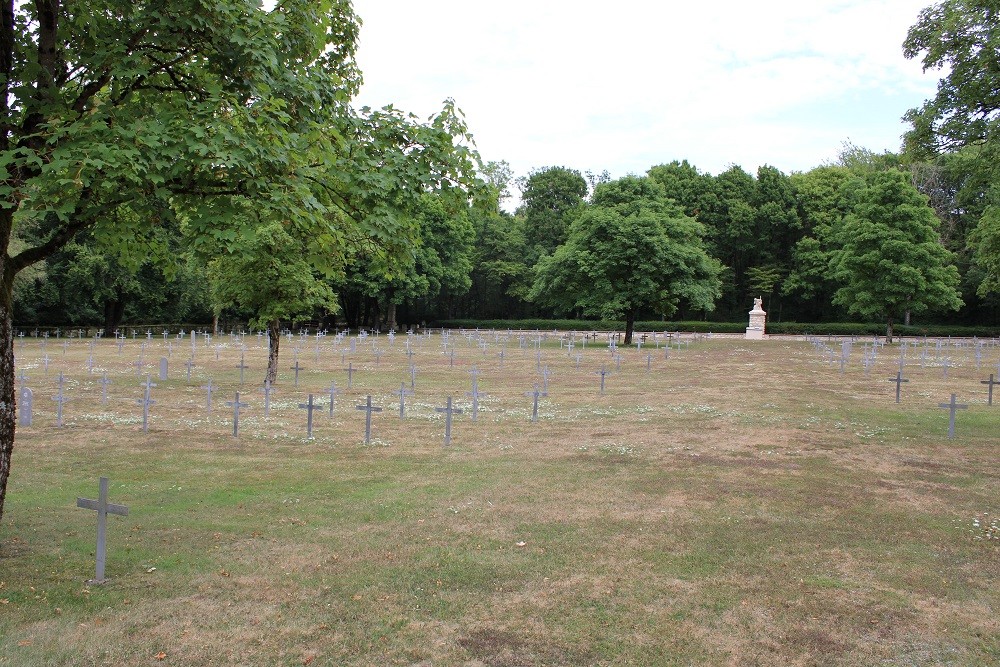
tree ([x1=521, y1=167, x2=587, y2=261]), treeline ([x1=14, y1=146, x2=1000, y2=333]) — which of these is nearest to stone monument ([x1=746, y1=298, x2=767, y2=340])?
treeline ([x1=14, y1=146, x2=1000, y2=333])

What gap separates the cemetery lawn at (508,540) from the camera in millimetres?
5637

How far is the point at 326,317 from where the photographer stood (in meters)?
76.1

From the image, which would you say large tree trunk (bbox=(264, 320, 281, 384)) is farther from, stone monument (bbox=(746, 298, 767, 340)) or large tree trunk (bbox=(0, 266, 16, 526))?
stone monument (bbox=(746, 298, 767, 340))

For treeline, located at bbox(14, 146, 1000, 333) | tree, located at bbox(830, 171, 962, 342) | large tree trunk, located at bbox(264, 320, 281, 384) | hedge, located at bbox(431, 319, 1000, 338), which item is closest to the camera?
large tree trunk, located at bbox(264, 320, 281, 384)

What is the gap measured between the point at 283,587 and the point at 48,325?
5942 centimetres

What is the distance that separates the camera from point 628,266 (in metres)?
45.5

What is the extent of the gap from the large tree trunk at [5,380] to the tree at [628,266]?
38.8 m

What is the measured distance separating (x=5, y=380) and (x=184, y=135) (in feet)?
9.28

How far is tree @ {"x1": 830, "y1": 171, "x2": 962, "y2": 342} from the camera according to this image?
1876 inches

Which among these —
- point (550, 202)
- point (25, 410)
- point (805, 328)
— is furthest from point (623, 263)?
point (550, 202)

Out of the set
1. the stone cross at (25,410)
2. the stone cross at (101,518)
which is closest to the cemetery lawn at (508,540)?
the stone cross at (101,518)

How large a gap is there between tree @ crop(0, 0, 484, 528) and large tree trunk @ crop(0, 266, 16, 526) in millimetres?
16

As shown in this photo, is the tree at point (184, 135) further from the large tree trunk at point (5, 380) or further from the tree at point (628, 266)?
the tree at point (628, 266)

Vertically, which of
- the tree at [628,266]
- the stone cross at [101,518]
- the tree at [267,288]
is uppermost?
the tree at [628,266]
